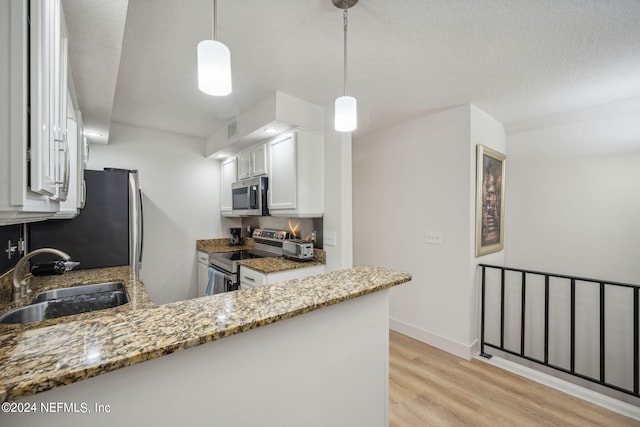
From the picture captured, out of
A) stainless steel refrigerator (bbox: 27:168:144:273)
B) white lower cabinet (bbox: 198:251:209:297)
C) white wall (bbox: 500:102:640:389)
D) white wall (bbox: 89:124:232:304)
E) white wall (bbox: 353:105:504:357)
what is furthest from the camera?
white lower cabinet (bbox: 198:251:209:297)

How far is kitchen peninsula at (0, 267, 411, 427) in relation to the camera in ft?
1.69

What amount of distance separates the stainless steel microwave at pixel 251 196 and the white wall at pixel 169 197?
722 millimetres

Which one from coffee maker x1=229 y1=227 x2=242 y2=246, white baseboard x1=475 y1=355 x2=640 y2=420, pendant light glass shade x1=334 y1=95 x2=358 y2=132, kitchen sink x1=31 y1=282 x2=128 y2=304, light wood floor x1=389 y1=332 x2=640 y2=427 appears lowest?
light wood floor x1=389 y1=332 x2=640 y2=427

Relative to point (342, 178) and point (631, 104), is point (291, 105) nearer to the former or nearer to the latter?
point (342, 178)

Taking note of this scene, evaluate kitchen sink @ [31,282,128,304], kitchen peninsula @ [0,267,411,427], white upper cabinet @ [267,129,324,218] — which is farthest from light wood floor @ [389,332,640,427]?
kitchen sink @ [31,282,128,304]

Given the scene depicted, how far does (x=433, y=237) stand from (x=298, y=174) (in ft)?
5.16

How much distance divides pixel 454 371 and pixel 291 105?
2.80m

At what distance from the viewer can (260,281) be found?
7.50 ft

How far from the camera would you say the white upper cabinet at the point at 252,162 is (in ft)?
9.54

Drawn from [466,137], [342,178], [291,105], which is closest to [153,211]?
[291,105]

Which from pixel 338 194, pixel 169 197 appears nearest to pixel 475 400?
pixel 338 194

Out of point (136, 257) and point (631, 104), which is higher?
point (631, 104)

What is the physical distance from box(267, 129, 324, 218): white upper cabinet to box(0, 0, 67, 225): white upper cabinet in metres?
1.82

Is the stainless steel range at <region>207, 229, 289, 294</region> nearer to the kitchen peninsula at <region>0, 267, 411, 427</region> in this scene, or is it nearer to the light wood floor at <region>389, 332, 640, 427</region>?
the kitchen peninsula at <region>0, 267, 411, 427</region>
